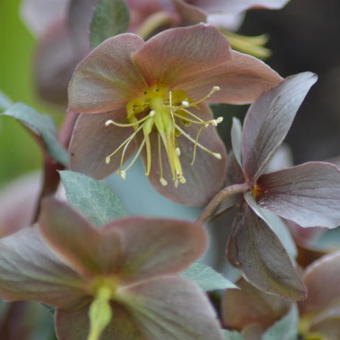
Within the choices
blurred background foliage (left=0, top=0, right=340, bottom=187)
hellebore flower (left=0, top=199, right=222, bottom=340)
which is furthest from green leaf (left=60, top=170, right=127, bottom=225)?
blurred background foliage (left=0, top=0, right=340, bottom=187)

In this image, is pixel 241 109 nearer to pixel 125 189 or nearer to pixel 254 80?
pixel 125 189

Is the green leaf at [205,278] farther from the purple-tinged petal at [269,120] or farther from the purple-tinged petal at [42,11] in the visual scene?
the purple-tinged petal at [42,11]

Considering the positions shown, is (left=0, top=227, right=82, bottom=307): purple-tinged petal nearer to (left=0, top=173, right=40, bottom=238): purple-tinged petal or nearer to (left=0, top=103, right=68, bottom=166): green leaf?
(left=0, top=103, right=68, bottom=166): green leaf

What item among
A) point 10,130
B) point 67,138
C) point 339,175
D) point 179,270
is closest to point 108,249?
point 179,270

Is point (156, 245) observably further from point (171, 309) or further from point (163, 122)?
point (163, 122)

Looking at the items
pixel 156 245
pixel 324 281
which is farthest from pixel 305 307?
pixel 156 245

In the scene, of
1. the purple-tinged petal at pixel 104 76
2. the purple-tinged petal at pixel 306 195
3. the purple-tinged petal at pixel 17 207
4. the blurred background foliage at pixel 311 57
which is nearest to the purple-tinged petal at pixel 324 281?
the purple-tinged petal at pixel 306 195

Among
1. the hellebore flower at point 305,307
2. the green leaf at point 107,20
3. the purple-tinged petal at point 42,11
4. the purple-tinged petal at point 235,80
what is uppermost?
the green leaf at point 107,20
